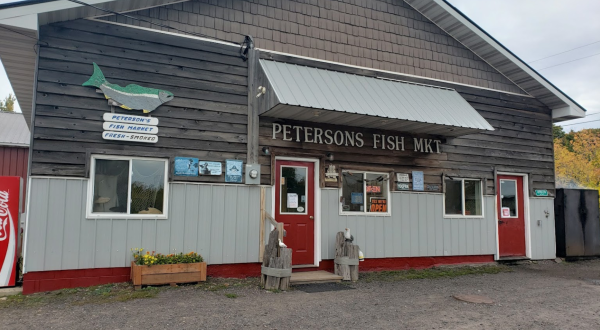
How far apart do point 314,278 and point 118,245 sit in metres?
3.45

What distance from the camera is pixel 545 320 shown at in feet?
18.6

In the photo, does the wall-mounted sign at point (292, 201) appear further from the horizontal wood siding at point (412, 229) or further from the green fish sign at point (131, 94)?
the green fish sign at point (131, 94)

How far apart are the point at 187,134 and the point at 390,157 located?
14.6ft

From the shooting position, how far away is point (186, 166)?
7680 millimetres

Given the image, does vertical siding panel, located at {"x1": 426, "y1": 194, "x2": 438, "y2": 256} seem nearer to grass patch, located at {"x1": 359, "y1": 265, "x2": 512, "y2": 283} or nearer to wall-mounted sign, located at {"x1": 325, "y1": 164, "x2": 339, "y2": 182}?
grass patch, located at {"x1": 359, "y1": 265, "x2": 512, "y2": 283}

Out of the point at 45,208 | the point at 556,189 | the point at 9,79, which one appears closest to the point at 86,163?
the point at 45,208

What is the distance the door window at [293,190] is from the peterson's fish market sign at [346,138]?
65 cm

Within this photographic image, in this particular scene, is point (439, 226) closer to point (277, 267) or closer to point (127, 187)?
point (277, 267)

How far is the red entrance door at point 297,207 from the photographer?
28.2ft

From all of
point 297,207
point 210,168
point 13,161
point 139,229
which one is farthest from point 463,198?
point 13,161

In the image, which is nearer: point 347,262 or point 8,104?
point 347,262

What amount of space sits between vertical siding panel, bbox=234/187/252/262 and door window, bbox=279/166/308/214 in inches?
30.8

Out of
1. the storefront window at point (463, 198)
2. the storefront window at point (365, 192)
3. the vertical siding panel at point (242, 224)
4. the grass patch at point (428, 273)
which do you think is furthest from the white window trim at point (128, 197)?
the storefront window at point (463, 198)

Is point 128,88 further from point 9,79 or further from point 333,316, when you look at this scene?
point 333,316
